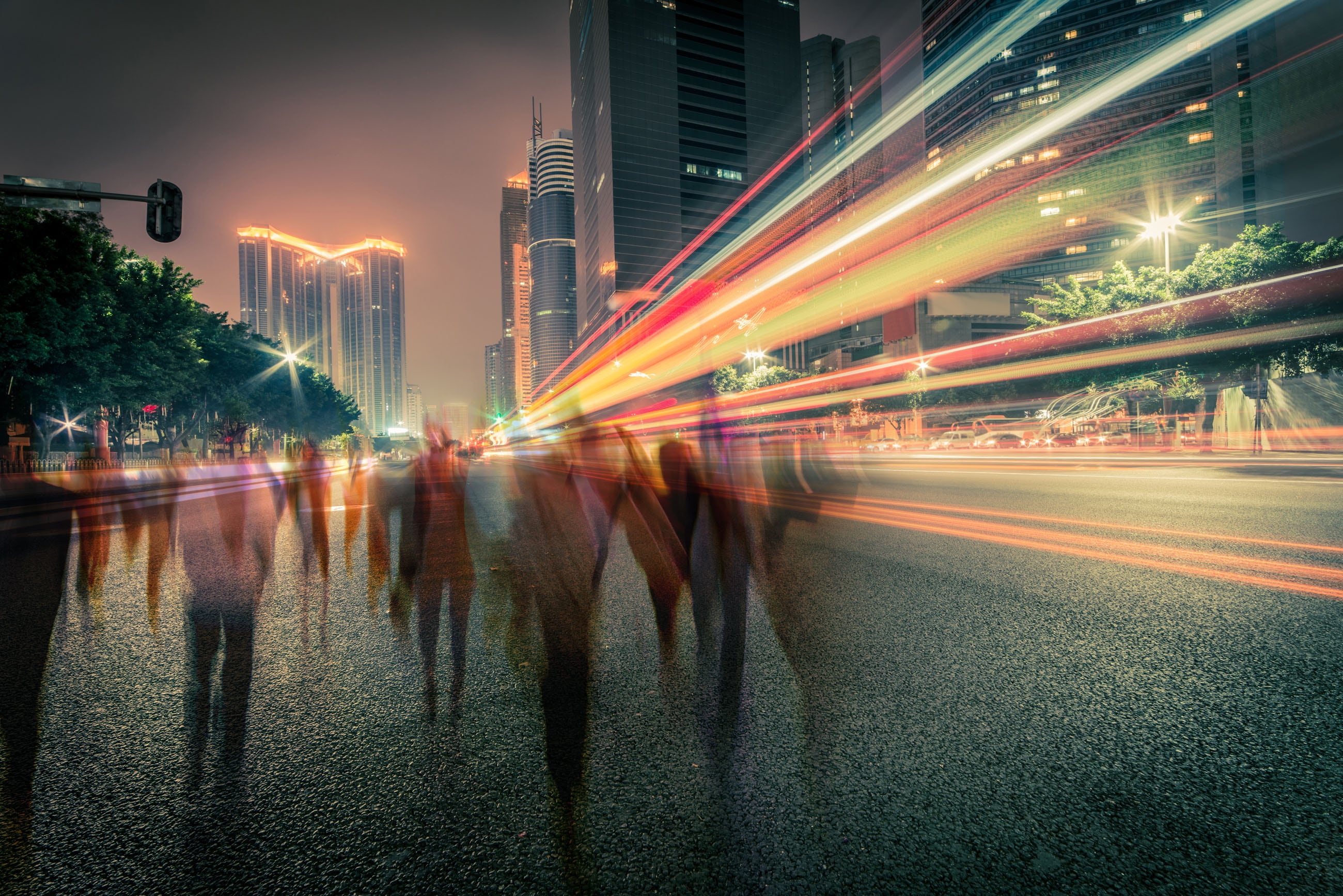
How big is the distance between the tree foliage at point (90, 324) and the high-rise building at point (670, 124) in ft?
244

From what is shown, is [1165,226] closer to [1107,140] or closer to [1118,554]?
[1118,554]

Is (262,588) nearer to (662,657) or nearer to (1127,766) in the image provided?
(662,657)

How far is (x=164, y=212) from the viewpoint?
11086 millimetres

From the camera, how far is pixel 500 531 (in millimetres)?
9164

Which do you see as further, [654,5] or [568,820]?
[654,5]

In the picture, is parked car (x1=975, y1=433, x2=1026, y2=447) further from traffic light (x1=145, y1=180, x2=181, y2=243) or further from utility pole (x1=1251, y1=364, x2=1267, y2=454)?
traffic light (x1=145, y1=180, x2=181, y2=243)

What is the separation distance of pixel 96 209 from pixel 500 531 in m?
11.2

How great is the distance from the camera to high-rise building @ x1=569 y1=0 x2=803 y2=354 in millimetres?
113312

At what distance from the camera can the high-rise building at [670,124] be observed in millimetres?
113312

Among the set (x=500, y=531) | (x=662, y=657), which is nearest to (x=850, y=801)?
(x=662, y=657)

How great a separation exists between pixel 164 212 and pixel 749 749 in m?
14.7

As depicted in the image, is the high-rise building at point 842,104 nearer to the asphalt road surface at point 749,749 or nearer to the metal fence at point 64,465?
A: the metal fence at point 64,465

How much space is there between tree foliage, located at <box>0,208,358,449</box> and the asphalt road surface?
27.5 meters

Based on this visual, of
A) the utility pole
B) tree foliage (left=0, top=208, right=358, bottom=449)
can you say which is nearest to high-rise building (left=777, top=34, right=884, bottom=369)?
the utility pole
